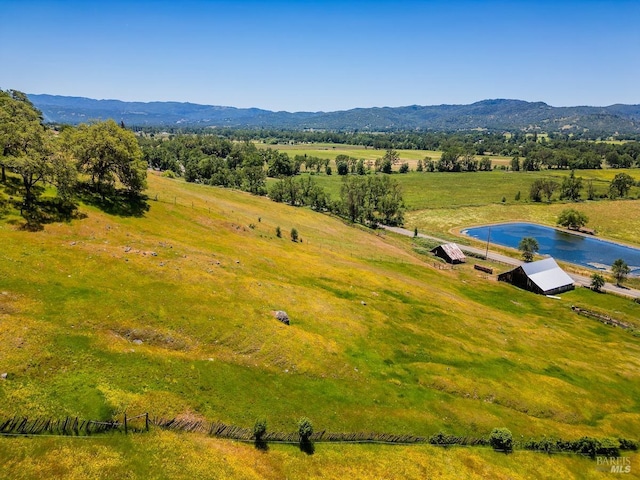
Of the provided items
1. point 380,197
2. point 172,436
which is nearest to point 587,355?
point 172,436

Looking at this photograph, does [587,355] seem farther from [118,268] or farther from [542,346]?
[118,268]

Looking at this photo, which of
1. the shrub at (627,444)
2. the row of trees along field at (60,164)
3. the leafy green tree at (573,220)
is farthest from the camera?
the leafy green tree at (573,220)

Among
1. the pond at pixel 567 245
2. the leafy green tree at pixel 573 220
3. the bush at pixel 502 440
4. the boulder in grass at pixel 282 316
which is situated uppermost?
the boulder in grass at pixel 282 316

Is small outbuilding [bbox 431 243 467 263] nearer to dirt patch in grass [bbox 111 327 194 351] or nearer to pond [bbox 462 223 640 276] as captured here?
pond [bbox 462 223 640 276]

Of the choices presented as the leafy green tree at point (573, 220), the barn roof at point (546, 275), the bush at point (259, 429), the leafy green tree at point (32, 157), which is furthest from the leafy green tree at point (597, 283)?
the leafy green tree at point (32, 157)

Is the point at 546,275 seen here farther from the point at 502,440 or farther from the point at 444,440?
the point at 444,440

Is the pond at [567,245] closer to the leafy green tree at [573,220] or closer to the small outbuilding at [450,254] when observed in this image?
the leafy green tree at [573,220]

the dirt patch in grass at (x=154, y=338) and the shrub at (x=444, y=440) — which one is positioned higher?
the dirt patch in grass at (x=154, y=338)
